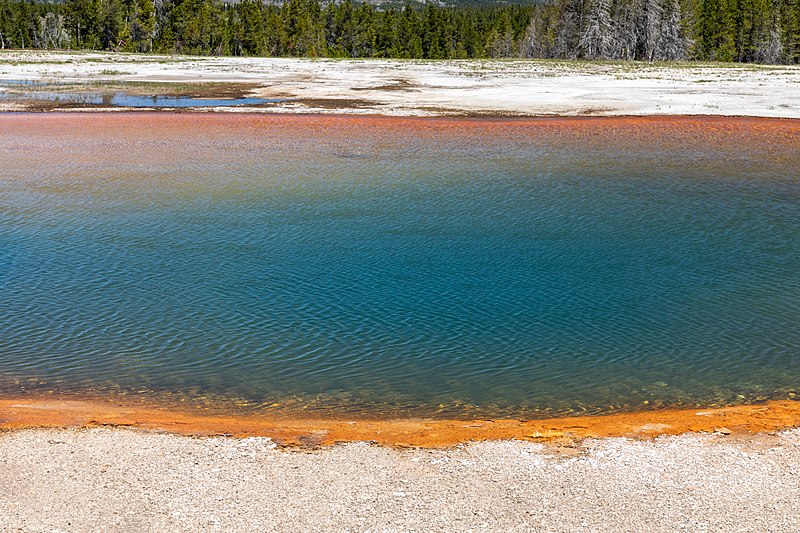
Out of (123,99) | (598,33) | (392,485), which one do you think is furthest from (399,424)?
(598,33)

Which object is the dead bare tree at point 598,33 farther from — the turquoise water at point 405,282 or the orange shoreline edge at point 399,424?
the orange shoreline edge at point 399,424

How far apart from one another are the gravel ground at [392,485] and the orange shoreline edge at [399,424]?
27cm

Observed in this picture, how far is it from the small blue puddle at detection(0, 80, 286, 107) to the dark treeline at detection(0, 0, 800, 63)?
57.4 meters

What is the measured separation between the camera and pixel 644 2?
93.6m

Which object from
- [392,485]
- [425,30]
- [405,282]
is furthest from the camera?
[425,30]

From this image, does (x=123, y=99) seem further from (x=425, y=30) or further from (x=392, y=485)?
(x=425, y=30)

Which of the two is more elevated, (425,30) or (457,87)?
(425,30)

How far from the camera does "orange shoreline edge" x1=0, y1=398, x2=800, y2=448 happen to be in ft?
28.4

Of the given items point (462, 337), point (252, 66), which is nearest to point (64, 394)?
point (462, 337)

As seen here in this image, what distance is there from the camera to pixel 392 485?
24.5 ft

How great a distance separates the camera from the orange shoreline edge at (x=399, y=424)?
28.4 ft

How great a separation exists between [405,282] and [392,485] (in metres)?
7.31

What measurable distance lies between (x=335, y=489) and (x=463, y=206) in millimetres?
13269

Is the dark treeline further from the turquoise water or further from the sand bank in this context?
the turquoise water
